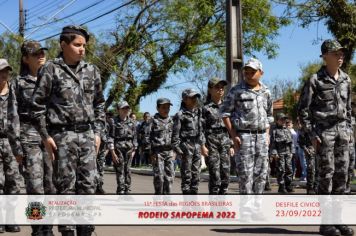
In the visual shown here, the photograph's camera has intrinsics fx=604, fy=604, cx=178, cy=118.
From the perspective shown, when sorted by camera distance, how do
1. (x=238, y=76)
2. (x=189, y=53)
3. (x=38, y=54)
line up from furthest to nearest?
(x=189, y=53) → (x=238, y=76) → (x=38, y=54)

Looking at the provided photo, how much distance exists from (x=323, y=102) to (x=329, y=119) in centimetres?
21

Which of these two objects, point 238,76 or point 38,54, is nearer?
point 38,54

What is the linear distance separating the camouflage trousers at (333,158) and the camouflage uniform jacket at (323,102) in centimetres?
11

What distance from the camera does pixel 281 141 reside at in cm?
1427

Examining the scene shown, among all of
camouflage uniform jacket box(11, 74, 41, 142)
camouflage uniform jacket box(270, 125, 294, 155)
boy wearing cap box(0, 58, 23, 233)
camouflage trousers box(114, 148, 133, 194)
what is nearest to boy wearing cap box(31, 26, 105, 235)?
camouflage uniform jacket box(11, 74, 41, 142)

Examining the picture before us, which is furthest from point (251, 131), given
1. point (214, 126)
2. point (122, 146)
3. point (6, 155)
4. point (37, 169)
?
point (122, 146)

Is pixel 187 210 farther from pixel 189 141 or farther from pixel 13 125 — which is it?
pixel 13 125

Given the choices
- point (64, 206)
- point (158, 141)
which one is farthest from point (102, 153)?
point (64, 206)

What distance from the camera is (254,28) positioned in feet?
93.2

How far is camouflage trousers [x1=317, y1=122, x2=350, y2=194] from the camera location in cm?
686

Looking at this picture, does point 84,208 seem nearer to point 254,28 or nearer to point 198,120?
point 198,120

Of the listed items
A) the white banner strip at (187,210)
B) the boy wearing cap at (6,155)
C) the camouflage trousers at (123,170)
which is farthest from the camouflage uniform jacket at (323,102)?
the camouflage trousers at (123,170)

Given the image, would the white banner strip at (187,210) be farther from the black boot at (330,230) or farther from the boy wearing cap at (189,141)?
the boy wearing cap at (189,141)

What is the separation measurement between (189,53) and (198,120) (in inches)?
836
